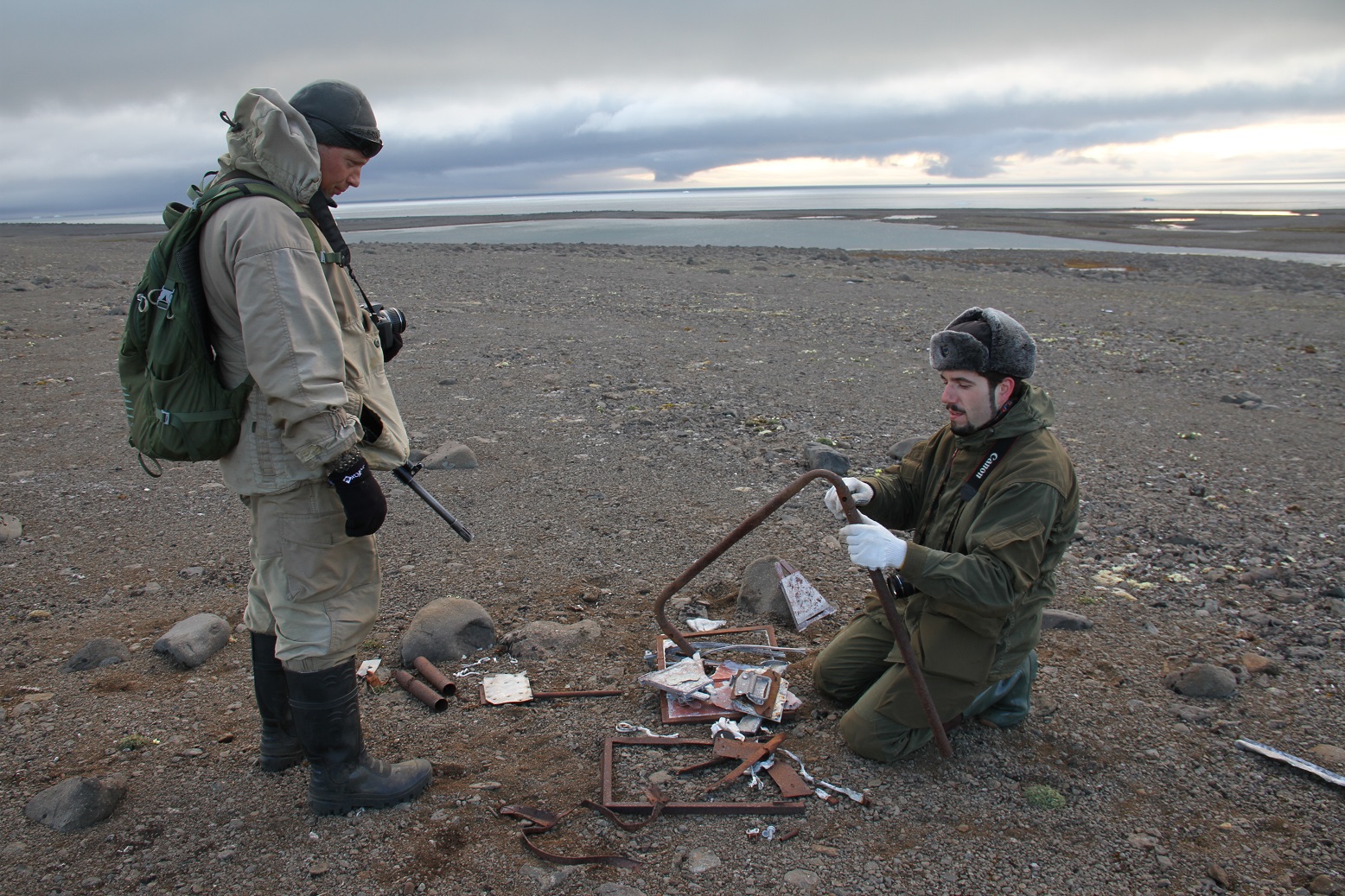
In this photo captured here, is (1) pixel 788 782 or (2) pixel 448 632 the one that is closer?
(1) pixel 788 782

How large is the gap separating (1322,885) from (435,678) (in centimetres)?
307

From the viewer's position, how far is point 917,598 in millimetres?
3441

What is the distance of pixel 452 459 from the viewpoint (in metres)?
6.49

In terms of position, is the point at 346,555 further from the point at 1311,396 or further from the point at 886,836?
the point at 1311,396

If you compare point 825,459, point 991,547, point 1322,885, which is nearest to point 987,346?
point 991,547

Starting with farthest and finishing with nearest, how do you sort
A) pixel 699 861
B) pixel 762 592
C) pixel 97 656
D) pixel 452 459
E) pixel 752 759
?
pixel 452 459
pixel 762 592
pixel 97 656
pixel 752 759
pixel 699 861

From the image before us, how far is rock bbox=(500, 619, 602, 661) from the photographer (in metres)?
3.99

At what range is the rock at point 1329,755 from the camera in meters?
3.20

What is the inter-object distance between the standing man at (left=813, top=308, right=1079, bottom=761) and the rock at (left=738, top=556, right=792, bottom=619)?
84 cm

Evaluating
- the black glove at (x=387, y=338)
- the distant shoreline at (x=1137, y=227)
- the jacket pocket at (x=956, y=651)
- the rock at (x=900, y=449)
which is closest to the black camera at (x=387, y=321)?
the black glove at (x=387, y=338)

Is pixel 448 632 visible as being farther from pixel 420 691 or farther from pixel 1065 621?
pixel 1065 621

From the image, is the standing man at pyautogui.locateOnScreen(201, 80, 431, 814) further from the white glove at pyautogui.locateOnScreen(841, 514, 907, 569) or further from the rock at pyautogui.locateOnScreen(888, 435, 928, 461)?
the rock at pyautogui.locateOnScreen(888, 435, 928, 461)

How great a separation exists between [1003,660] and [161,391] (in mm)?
2900

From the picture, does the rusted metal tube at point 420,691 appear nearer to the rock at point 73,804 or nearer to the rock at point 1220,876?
the rock at point 73,804
